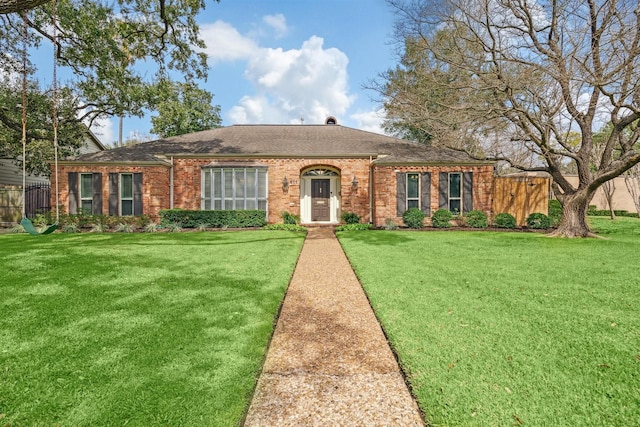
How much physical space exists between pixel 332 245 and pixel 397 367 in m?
6.82

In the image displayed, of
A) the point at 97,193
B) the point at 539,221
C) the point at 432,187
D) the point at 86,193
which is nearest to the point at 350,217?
the point at 432,187

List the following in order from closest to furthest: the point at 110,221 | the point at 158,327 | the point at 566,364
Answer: the point at 566,364
the point at 158,327
the point at 110,221

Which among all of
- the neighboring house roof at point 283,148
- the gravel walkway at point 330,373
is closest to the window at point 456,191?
the neighboring house roof at point 283,148

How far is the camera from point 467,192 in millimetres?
14055

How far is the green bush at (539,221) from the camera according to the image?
1343cm

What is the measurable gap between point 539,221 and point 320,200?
9.77 metres

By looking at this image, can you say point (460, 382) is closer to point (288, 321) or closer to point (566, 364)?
point (566, 364)

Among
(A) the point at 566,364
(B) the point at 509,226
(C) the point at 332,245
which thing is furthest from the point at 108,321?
(B) the point at 509,226

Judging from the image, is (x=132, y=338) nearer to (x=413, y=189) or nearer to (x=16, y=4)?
(x=16, y=4)

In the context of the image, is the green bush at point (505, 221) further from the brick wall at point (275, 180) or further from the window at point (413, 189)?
the brick wall at point (275, 180)

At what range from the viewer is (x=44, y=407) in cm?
205

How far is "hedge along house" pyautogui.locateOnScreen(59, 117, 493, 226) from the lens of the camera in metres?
13.7

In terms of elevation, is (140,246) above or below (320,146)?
below

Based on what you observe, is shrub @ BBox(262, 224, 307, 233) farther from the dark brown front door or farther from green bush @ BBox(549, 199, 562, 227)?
green bush @ BBox(549, 199, 562, 227)
